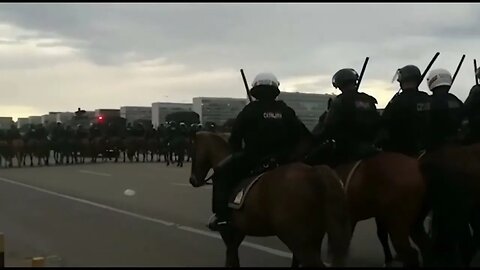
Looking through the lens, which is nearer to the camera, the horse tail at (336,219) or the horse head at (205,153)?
the horse tail at (336,219)

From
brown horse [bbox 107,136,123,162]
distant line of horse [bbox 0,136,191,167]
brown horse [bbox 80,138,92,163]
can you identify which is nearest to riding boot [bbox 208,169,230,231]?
distant line of horse [bbox 0,136,191,167]

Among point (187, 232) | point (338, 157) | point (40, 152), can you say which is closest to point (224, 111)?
point (40, 152)

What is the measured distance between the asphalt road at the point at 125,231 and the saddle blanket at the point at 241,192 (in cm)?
181

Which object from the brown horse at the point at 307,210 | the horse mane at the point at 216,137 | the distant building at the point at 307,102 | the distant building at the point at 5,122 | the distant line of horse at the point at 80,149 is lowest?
the distant line of horse at the point at 80,149

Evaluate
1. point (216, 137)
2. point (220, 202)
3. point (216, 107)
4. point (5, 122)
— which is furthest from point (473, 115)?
point (5, 122)

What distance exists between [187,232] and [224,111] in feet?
135

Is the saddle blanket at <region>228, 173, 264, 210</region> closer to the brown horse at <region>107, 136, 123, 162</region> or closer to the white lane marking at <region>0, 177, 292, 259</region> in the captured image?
the white lane marking at <region>0, 177, 292, 259</region>

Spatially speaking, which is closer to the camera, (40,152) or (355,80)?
(355,80)

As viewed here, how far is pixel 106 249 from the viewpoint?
10.4 m

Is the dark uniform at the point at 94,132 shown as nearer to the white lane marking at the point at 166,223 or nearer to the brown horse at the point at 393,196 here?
the white lane marking at the point at 166,223

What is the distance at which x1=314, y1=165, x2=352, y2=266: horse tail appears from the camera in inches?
256

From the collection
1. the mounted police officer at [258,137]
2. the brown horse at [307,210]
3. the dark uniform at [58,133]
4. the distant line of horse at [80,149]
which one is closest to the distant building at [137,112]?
the distant line of horse at [80,149]

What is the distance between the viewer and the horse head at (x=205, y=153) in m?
8.67

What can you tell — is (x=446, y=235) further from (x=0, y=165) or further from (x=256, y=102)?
(x=0, y=165)
